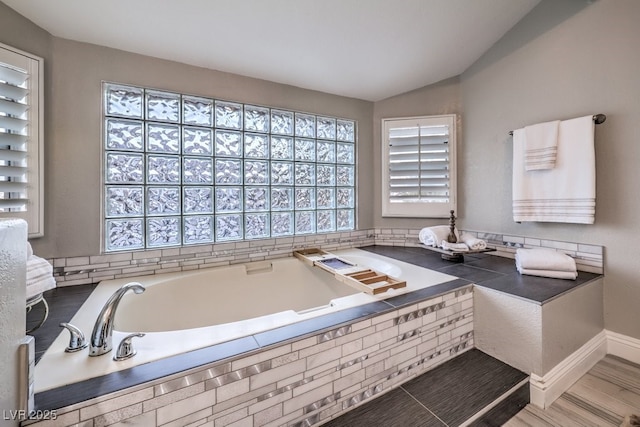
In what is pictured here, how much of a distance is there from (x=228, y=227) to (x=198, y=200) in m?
0.30

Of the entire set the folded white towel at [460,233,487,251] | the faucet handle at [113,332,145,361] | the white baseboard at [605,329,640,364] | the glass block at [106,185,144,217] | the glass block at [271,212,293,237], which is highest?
the glass block at [106,185,144,217]

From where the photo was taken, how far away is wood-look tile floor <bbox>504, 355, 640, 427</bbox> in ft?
3.89

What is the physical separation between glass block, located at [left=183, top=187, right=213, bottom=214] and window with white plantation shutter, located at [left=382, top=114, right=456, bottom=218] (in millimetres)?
1652

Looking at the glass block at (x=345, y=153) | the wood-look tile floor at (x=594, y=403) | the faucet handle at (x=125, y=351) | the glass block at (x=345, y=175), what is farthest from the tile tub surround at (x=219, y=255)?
the faucet handle at (x=125, y=351)

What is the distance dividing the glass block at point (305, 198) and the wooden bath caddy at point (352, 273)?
0.40 metres

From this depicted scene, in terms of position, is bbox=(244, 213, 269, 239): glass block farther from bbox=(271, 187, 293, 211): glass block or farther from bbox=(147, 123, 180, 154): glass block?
bbox=(147, 123, 180, 154): glass block

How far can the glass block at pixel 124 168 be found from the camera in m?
1.70

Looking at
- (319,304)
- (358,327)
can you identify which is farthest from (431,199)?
(358,327)

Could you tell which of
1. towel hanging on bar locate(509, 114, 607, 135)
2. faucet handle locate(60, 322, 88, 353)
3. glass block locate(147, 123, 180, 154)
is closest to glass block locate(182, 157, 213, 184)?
glass block locate(147, 123, 180, 154)

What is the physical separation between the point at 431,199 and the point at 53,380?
2675mm

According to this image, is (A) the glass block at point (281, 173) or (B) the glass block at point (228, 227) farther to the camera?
(A) the glass block at point (281, 173)

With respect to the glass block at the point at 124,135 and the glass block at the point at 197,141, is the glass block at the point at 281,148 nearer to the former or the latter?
the glass block at the point at 197,141

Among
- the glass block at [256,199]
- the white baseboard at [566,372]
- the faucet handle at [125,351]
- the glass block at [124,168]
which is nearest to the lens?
the faucet handle at [125,351]

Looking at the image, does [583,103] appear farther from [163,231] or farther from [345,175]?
[163,231]
